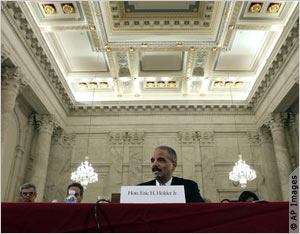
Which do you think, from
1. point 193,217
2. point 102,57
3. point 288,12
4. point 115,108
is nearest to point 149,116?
point 115,108

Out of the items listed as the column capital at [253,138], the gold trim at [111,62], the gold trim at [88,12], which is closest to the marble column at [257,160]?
the column capital at [253,138]

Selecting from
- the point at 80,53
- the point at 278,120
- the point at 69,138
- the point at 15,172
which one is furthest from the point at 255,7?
the point at 15,172

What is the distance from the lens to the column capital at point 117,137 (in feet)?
42.5

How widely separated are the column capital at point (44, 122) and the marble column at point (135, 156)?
11.8 ft

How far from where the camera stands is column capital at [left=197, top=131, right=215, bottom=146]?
1283 centimetres

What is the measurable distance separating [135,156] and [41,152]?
4.10 meters

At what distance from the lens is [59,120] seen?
12359 millimetres

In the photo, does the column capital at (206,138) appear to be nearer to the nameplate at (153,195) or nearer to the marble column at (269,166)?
the marble column at (269,166)

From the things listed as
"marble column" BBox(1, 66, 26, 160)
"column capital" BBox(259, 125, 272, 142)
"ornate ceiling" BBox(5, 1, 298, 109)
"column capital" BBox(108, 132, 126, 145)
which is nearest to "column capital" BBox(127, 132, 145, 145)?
"column capital" BBox(108, 132, 126, 145)

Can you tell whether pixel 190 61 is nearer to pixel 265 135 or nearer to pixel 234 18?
pixel 234 18

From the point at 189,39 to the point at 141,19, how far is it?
197 centimetres

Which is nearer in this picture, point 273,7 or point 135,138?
point 273,7

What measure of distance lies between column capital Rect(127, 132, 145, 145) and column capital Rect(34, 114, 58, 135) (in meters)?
3.60

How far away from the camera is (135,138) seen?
12953 millimetres
